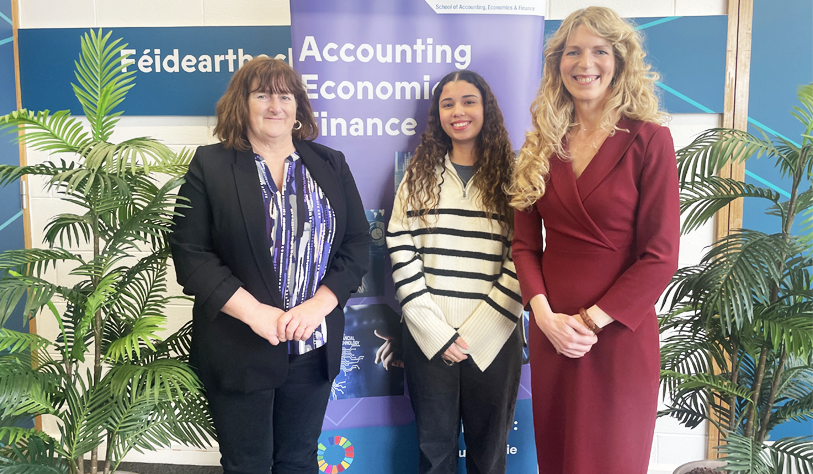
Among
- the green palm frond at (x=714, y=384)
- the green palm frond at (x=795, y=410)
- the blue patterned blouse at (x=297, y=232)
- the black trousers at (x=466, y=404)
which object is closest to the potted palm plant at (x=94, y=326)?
the blue patterned blouse at (x=297, y=232)

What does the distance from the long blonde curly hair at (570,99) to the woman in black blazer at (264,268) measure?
2.07ft

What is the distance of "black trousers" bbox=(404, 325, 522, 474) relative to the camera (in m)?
1.81

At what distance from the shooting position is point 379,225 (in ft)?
6.88

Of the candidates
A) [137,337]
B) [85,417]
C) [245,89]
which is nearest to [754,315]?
[245,89]

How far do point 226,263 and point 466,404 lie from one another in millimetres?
1011

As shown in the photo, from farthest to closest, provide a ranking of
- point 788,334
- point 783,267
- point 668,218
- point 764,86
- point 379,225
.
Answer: point 764,86 < point 379,225 < point 783,267 < point 788,334 < point 668,218

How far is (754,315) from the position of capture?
5.32 ft

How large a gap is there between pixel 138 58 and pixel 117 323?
1.38 m

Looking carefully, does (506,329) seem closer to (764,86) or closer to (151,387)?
(151,387)

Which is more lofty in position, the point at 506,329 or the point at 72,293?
the point at 72,293

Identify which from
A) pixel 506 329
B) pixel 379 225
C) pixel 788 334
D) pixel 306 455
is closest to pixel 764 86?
pixel 788 334

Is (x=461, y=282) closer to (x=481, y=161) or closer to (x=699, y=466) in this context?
(x=481, y=161)

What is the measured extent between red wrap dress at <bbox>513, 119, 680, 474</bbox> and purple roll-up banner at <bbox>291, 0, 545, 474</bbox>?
2.18 ft

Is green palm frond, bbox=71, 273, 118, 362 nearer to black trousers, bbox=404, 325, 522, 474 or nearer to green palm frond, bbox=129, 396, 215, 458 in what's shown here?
green palm frond, bbox=129, 396, 215, 458
